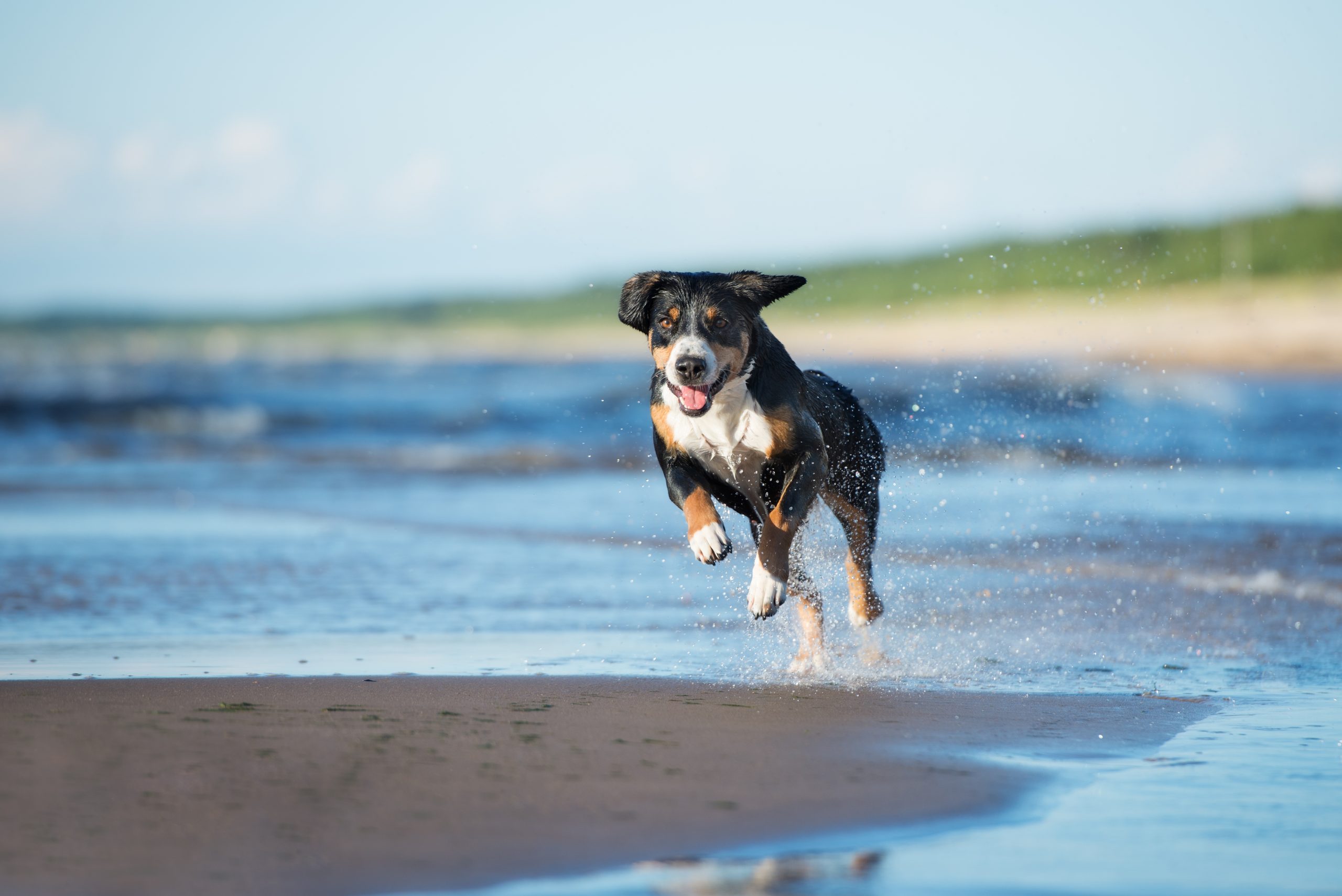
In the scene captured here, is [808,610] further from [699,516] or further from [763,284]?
[763,284]

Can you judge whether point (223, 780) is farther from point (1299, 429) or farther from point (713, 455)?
point (1299, 429)

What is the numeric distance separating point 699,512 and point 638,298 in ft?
3.15

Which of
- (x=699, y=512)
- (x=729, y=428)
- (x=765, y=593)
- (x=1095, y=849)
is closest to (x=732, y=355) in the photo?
(x=729, y=428)

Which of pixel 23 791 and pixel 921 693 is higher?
pixel 23 791

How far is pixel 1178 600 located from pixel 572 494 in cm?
733

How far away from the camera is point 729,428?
6.24 m

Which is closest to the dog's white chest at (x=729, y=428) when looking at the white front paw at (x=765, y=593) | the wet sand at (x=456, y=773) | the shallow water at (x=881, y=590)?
the white front paw at (x=765, y=593)

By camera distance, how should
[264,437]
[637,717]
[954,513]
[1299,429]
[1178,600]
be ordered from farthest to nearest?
1. [264,437]
2. [1299,429]
3. [954,513]
4. [1178,600]
5. [637,717]

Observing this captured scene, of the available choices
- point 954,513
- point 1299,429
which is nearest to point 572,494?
point 954,513

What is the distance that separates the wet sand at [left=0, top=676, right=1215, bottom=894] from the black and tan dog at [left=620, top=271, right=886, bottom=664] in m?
0.81

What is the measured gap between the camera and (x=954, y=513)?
12242 mm

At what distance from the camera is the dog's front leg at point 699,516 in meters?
5.97

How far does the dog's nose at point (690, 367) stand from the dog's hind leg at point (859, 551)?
5.11ft

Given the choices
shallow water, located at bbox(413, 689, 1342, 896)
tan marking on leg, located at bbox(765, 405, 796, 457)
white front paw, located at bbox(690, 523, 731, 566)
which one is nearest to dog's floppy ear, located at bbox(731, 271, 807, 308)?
tan marking on leg, located at bbox(765, 405, 796, 457)
